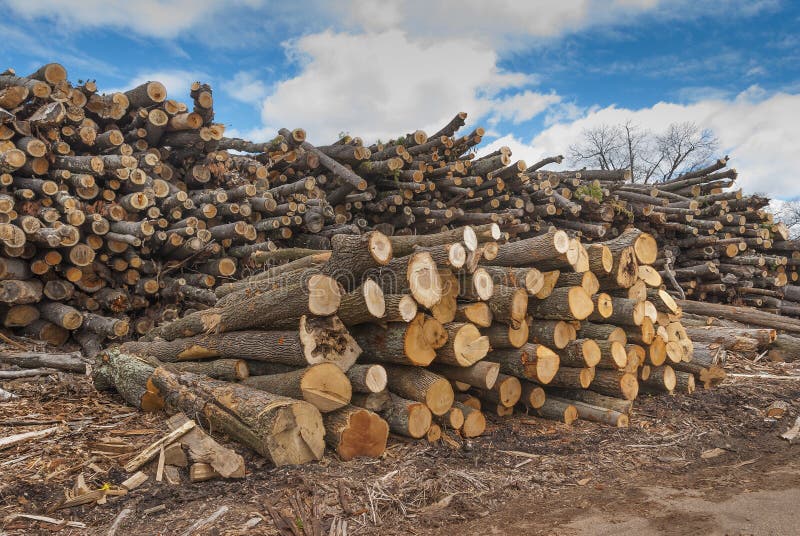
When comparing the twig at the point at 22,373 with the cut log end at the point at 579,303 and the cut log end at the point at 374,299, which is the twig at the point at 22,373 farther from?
the cut log end at the point at 579,303

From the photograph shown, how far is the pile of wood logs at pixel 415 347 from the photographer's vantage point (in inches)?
169

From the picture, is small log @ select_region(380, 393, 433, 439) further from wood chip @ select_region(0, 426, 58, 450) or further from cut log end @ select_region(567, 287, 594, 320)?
wood chip @ select_region(0, 426, 58, 450)

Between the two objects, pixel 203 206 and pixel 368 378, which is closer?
pixel 368 378

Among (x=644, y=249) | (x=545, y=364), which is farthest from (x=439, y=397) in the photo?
(x=644, y=249)

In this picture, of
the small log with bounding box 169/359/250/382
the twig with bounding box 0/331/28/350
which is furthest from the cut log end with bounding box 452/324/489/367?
the twig with bounding box 0/331/28/350

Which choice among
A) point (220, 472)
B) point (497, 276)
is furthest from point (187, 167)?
point (220, 472)

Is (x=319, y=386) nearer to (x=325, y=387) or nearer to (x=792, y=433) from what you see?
(x=325, y=387)

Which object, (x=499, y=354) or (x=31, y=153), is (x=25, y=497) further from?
(x=31, y=153)

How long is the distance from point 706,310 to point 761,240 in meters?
3.73

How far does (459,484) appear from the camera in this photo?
388cm

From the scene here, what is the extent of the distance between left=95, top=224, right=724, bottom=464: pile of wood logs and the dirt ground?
9.9 inches

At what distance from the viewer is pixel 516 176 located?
35.2ft

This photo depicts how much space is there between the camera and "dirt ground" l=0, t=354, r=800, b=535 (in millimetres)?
3287

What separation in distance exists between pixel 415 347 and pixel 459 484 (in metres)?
1.18
